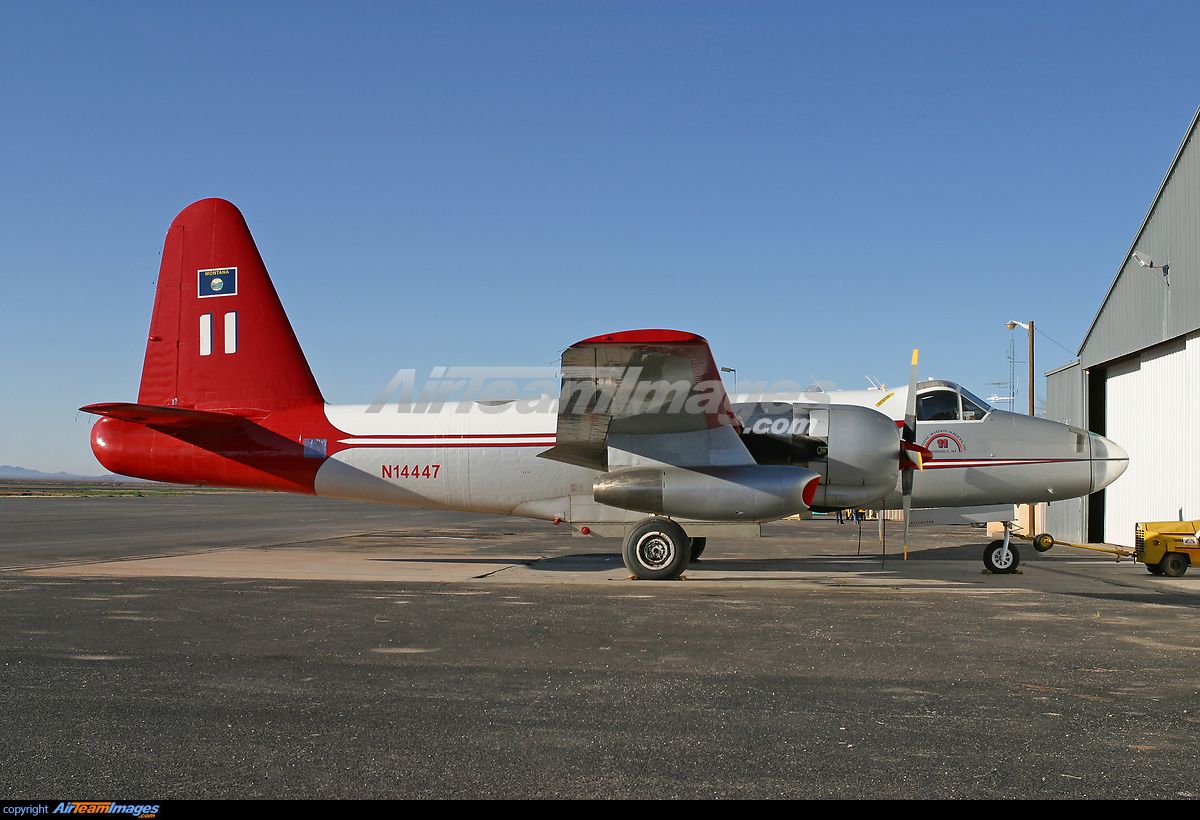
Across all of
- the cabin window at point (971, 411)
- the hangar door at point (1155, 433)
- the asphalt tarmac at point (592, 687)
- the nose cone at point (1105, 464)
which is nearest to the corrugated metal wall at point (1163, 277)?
the hangar door at point (1155, 433)

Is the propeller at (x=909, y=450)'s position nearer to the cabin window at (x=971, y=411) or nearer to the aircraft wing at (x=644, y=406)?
the cabin window at (x=971, y=411)

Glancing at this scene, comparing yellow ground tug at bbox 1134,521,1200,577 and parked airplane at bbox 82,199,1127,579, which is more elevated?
parked airplane at bbox 82,199,1127,579

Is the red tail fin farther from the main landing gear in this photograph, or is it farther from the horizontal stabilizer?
the main landing gear

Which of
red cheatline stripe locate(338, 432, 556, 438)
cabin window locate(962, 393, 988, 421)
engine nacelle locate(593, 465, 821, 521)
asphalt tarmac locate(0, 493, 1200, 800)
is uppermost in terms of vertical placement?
cabin window locate(962, 393, 988, 421)

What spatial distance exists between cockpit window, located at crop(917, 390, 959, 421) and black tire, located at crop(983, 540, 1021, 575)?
7.99 feet

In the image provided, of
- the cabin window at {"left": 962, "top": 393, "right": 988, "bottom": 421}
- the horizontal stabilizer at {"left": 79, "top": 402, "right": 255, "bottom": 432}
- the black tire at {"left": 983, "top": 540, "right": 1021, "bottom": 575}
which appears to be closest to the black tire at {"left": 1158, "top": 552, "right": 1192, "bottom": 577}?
the black tire at {"left": 983, "top": 540, "right": 1021, "bottom": 575}

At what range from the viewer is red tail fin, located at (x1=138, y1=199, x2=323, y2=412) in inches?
631

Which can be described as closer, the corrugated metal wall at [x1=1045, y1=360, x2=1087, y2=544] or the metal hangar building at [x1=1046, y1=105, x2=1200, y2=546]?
the metal hangar building at [x1=1046, y1=105, x2=1200, y2=546]

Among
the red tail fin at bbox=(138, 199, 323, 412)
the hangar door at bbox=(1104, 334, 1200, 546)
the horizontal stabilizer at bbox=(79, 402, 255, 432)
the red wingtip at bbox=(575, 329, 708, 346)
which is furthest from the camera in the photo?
the hangar door at bbox=(1104, 334, 1200, 546)

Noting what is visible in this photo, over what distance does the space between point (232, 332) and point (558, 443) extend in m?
6.80

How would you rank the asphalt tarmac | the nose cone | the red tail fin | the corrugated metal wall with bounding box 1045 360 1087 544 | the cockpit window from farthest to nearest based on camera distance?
1. the corrugated metal wall with bounding box 1045 360 1087 544
2. the red tail fin
3. the cockpit window
4. the nose cone
5. the asphalt tarmac

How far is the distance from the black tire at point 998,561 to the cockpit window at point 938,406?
2435 millimetres
